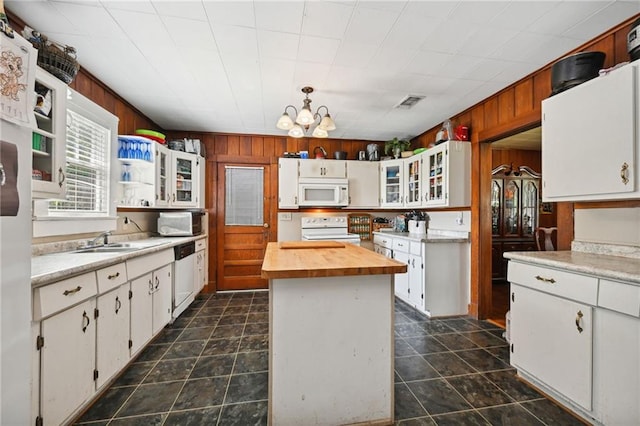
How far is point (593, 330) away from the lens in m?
1.46

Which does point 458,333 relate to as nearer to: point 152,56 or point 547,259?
point 547,259

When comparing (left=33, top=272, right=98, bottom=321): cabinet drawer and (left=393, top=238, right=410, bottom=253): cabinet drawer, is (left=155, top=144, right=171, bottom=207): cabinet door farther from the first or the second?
(left=393, top=238, right=410, bottom=253): cabinet drawer

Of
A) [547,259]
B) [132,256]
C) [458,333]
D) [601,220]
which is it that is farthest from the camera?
[458,333]

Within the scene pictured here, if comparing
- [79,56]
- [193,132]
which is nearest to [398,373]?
[79,56]

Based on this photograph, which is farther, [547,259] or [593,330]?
[547,259]

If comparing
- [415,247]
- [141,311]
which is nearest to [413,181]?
[415,247]

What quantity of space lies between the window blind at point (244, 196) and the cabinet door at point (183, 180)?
0.55 m

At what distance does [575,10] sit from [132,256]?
353 cm

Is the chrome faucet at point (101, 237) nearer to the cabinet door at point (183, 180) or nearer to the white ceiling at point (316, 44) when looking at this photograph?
the cabinet door at point (183, 180)

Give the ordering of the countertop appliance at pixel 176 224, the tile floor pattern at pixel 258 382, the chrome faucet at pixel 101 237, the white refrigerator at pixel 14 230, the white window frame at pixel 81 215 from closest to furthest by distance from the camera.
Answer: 1. the white refrigerator at pixel 14 230
2. the tile floor pattern at pixel 258 382
3. the white window frame at pixel 81 215
4. the chrome faucet at pixel 101 237
5. the countertop appliance at pixel 176 224

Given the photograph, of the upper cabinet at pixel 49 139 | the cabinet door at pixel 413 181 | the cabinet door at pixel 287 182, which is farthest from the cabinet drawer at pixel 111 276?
the cabinet door at pixel 413 181

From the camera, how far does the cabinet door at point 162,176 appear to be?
312cm

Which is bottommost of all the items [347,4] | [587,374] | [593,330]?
[587,374]

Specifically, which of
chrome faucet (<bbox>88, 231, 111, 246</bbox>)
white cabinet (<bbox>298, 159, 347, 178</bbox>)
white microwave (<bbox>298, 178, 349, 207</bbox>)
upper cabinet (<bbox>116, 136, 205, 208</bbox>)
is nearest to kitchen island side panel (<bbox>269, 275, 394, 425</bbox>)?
chrome faucet (<bbox>88, 231, 111, 246</bbox>)
